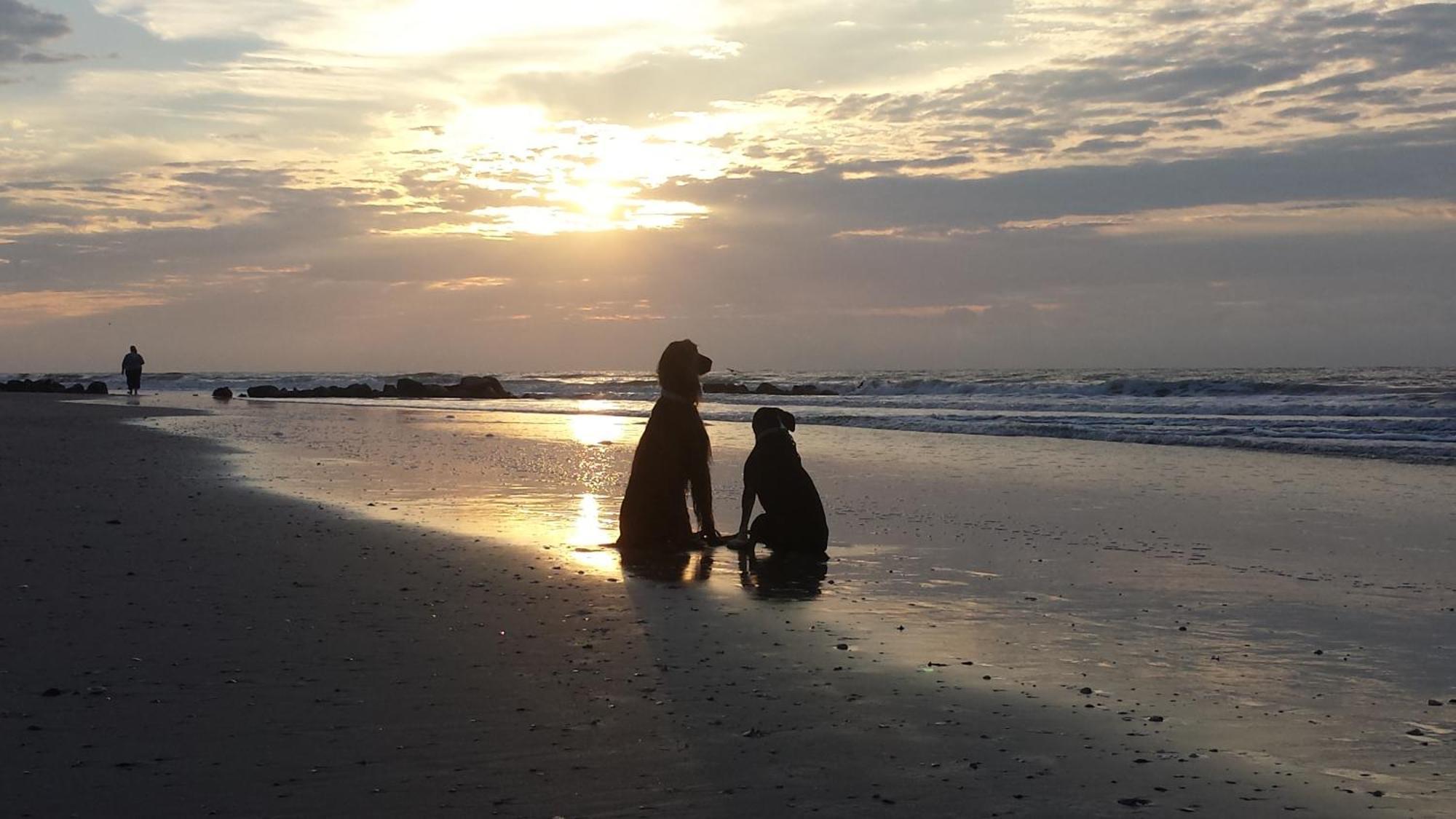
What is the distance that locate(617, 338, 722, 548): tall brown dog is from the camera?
848 centimetres

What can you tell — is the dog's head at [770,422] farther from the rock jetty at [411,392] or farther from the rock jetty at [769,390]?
the rock jetty at [769,390]

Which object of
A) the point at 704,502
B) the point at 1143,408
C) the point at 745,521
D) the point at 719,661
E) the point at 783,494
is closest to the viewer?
the point at 719,661

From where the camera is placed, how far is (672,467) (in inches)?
339

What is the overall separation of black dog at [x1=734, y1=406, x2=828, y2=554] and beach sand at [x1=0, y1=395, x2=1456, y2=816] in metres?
0.32

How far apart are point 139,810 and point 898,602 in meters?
4.10

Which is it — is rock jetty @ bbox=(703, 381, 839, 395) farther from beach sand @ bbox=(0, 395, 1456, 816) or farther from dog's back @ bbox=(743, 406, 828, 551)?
dog's back @ bbox=(743, 406, 828, 551)

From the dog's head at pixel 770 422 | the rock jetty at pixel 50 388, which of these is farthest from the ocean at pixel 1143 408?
the dog's head at pixel 770 422

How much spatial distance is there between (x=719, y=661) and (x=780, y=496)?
127 inches

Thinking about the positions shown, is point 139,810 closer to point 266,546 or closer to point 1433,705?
point 1433,705

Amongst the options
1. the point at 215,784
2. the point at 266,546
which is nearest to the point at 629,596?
the point at 266,546

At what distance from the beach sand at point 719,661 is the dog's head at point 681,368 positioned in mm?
1311

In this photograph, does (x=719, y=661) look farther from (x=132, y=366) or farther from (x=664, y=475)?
(x=132, y=366)

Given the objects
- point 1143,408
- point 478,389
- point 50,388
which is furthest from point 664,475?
point 50,388

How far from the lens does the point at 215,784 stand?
3424 mm
